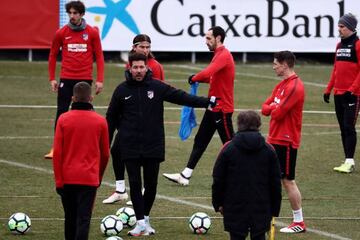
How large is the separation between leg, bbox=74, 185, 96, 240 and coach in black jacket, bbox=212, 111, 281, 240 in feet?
4.99

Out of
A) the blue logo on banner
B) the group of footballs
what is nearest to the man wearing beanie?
the group of footballs

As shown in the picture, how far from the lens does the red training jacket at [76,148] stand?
39.3ft

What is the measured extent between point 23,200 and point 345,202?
4.22 metres

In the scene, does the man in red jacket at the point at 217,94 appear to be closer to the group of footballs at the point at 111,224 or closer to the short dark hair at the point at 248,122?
the group of footballs at the point at 111,224

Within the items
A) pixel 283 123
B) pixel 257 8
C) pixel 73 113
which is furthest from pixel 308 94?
pixel 73 113

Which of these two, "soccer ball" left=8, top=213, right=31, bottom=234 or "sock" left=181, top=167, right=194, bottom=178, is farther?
"sock" left=181, top=167, right=194, bottom=178

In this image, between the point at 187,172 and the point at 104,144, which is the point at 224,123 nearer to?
the point at 187,172

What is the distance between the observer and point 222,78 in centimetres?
1638

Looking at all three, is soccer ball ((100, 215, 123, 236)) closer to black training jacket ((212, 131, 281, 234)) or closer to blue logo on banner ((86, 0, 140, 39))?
black training jacket ((212, 131, 281, 234))

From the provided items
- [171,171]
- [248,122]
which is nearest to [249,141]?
[248,122]

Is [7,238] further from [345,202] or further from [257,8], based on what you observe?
[257,8]

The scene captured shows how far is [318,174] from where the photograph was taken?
704 inches

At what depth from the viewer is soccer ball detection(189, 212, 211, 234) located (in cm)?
1356

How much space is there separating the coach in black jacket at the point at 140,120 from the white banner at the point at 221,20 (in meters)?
17.2
